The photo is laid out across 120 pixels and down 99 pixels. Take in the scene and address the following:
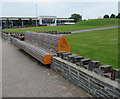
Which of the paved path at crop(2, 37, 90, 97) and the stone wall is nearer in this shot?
the stone wall

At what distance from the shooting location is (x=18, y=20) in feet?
271

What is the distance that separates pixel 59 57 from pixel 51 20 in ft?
307

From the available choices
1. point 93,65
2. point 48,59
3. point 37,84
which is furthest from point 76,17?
point 93,65

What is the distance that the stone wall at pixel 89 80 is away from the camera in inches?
125

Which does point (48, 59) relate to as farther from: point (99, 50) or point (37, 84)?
point (99, 50)

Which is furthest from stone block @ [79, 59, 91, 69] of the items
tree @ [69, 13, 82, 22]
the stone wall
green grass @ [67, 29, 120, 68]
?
tree @ [69, 13, 82, 22]

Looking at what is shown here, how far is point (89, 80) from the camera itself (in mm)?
3834

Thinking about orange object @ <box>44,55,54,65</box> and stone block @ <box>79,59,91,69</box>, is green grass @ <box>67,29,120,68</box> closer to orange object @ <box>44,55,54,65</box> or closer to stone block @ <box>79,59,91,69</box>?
stone block @ <box>79,59,91,69</box>

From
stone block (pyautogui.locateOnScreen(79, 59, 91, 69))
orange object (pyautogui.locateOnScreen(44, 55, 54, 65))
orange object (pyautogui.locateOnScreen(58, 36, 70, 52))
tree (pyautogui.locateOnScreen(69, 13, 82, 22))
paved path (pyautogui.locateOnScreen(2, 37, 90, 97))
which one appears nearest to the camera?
paved path (pyautogui.locateOnScreen(2, 37, 90, 97))

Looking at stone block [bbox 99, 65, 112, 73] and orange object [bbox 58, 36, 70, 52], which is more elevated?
orange object [bbox 58, 36, 70, 52]

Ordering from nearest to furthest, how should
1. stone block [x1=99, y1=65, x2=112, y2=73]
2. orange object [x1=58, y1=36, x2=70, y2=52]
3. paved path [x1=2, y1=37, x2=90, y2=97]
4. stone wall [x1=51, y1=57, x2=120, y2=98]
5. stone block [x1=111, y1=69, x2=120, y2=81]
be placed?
stone wall [x1=51, y1=57, x2=120, y2=98] < stone block [x1=111, y1=69, x2=120, y2=81] < stone block [x1=99, y1=65, x2=112, y2=73] < paved path [x1=2, y1=37, x2=90, y2=97] < orange object [x1=58, y1=36, x2=70, y2=52]

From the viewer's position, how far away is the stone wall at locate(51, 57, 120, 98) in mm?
3177

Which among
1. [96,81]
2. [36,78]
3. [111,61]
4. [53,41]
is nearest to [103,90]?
[96,81]

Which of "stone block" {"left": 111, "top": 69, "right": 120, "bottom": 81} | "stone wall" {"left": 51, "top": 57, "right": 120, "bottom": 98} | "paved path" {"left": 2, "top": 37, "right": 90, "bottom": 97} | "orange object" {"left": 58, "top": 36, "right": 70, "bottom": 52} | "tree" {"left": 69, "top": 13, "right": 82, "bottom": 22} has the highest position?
"tree" {"left": 69, "top": 13, "right": 82, "bottom": 22}
